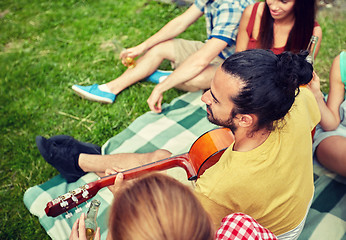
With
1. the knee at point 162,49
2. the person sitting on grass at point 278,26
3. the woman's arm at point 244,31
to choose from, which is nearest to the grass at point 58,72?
the knee at point 162,49

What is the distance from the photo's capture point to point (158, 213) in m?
1.00

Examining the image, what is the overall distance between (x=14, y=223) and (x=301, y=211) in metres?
2.27

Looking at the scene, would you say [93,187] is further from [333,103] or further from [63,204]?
[333,103]

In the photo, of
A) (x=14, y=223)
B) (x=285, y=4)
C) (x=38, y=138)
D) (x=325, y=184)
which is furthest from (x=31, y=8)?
(x=325, y=184)

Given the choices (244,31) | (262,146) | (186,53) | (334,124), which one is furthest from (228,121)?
(186,53)

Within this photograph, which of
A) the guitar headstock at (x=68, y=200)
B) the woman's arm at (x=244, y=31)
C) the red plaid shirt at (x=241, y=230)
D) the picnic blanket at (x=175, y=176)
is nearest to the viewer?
the red plaid shirt at (x=241, y=230)

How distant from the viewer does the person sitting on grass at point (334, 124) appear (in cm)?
236

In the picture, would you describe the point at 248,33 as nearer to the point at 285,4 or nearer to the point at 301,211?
the point at 285,4

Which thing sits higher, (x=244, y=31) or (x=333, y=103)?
(x=244, y=31)

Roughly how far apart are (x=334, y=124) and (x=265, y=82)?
1345 mm

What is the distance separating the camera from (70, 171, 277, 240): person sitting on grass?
0.98m

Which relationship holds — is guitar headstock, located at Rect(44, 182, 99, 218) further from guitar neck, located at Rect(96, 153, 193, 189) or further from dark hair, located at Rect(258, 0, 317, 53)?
dark hair, located at Rect(258, 0, 317, 53)

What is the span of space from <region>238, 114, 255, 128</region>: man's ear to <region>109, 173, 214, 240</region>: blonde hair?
64 centimetres

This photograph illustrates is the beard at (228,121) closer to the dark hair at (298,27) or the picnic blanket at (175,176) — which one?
the picnic blanket at (175,176)
